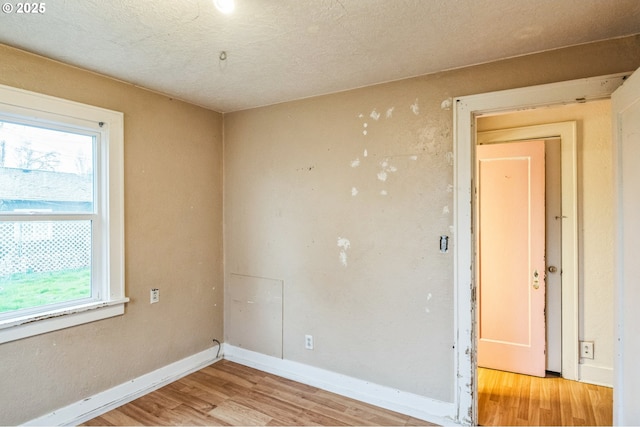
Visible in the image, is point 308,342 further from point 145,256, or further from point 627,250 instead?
point 627,250

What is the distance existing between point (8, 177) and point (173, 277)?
1283 mm

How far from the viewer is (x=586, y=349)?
2.74 meters

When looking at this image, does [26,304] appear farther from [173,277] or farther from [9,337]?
[173,277]

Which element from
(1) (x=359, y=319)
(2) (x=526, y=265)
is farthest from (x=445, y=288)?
(2) (x=526, y=265)

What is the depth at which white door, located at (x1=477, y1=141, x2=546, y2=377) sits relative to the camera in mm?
2877

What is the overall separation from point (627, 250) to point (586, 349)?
→ 65.3 inches

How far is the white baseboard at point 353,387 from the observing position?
2256mm

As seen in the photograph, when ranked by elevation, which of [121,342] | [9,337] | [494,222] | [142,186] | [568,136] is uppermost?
[568,136]

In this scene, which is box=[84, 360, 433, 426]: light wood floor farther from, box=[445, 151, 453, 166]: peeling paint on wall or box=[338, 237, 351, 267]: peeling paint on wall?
box=[445, 151, 453, 166]: peeling paint on wall

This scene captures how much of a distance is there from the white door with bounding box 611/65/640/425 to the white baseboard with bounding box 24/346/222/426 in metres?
2.91

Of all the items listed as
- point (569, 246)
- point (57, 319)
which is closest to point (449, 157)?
point (569, 246)

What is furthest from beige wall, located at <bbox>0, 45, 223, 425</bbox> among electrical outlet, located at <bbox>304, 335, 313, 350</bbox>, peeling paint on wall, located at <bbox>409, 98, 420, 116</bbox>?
peeling paint on wall, located at <bbox>409, 98, 420, 116</bbox>

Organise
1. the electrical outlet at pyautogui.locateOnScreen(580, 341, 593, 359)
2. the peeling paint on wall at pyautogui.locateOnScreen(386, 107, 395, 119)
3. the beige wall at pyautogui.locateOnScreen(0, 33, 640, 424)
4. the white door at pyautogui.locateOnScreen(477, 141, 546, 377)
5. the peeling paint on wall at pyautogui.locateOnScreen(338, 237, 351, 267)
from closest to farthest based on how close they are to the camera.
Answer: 1. the beige wall at pyautogui.locateOnScreen(0, 33, 640, 424)
2. the peeling paint on wall at pyautogui.locateOnScreen(386, 107, 395, 119)
3. the peeling paint on wall at pyautogui.locateOnScreen(338, 237, 351, 267)
4. the electrical outlet at pyautogui.locateOnScreen(580, 341, 593, 359)
5. the white door at pyautogui.locateOnScreen(477, 141, 546, 377)

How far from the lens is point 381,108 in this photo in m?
2.45
